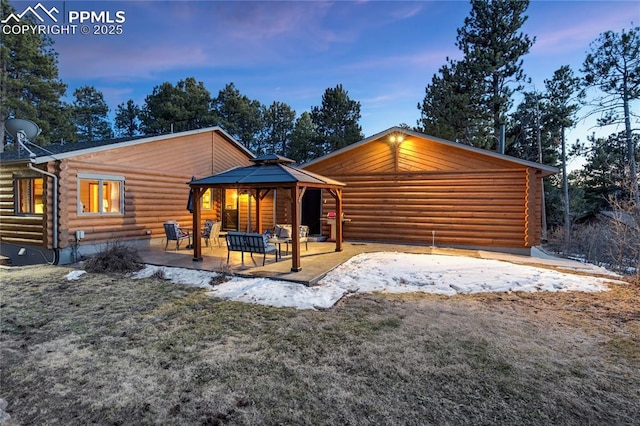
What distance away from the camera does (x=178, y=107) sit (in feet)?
77.7

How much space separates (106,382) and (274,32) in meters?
10.9

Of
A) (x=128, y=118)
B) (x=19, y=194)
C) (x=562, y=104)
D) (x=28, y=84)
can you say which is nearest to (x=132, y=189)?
(x=19, y=194)

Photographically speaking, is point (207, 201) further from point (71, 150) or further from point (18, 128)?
point (18, 128)

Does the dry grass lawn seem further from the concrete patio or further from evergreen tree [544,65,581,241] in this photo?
evergreen tree [544,65,581,241]

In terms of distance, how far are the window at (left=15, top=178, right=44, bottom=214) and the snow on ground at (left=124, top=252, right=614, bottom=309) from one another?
15.0ft

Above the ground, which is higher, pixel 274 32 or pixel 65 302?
pixel 274 32

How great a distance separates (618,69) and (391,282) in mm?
17339

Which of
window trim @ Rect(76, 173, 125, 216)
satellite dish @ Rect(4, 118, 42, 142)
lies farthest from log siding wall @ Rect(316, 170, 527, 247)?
satellite dish @ Rect(4, 118, 42, 142)

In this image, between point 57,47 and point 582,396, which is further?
point 57,47

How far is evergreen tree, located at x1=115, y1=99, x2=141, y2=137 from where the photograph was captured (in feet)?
100

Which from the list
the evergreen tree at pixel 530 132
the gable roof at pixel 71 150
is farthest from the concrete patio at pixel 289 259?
the evergreen tree at pixel 530 132

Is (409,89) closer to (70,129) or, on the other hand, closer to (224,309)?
(224,309)

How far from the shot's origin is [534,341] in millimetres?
3799

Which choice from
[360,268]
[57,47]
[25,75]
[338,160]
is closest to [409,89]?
[338,160]
